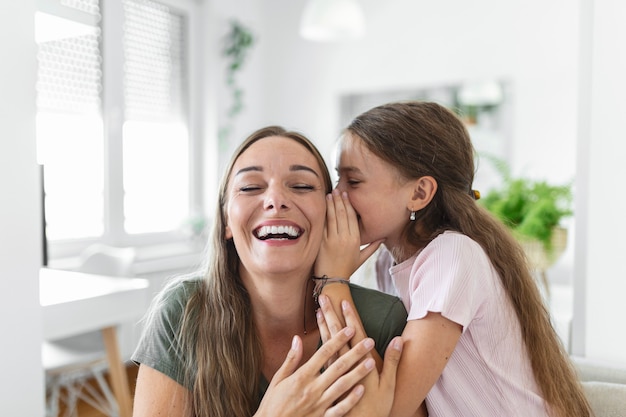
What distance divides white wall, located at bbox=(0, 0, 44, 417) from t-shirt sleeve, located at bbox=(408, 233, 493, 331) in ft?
2.78

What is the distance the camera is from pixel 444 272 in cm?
117

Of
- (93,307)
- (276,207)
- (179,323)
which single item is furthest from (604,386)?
(93,307)

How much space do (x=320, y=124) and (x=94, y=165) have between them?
1955 millimetres

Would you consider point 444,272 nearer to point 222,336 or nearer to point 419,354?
point 419,354

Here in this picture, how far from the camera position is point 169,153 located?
4418mm

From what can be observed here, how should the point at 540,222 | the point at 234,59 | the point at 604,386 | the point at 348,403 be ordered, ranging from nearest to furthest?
1. the point at 348,403
2. the point at 604,386
3. the point at 540,222
4. the point at 234,59

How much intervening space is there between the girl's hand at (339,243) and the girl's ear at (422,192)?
0.15 m

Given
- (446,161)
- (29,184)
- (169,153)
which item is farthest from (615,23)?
(169,153)

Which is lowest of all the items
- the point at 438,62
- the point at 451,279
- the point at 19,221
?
the point at 451,279

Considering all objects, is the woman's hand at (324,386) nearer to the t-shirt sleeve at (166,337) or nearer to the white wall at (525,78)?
the t-shirt sleeve at (166,337)

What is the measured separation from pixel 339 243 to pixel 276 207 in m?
0.18

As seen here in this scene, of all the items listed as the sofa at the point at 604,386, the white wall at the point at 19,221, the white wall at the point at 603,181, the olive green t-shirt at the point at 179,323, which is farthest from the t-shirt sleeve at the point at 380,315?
the white wall at the point at 19,221

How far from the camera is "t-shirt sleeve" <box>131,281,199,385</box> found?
1.20 meters

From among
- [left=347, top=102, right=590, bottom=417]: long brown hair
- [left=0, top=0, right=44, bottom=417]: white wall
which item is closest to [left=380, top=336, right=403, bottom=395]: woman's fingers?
[left=347, top=102, right=590, bottom=417]: long brown hair
